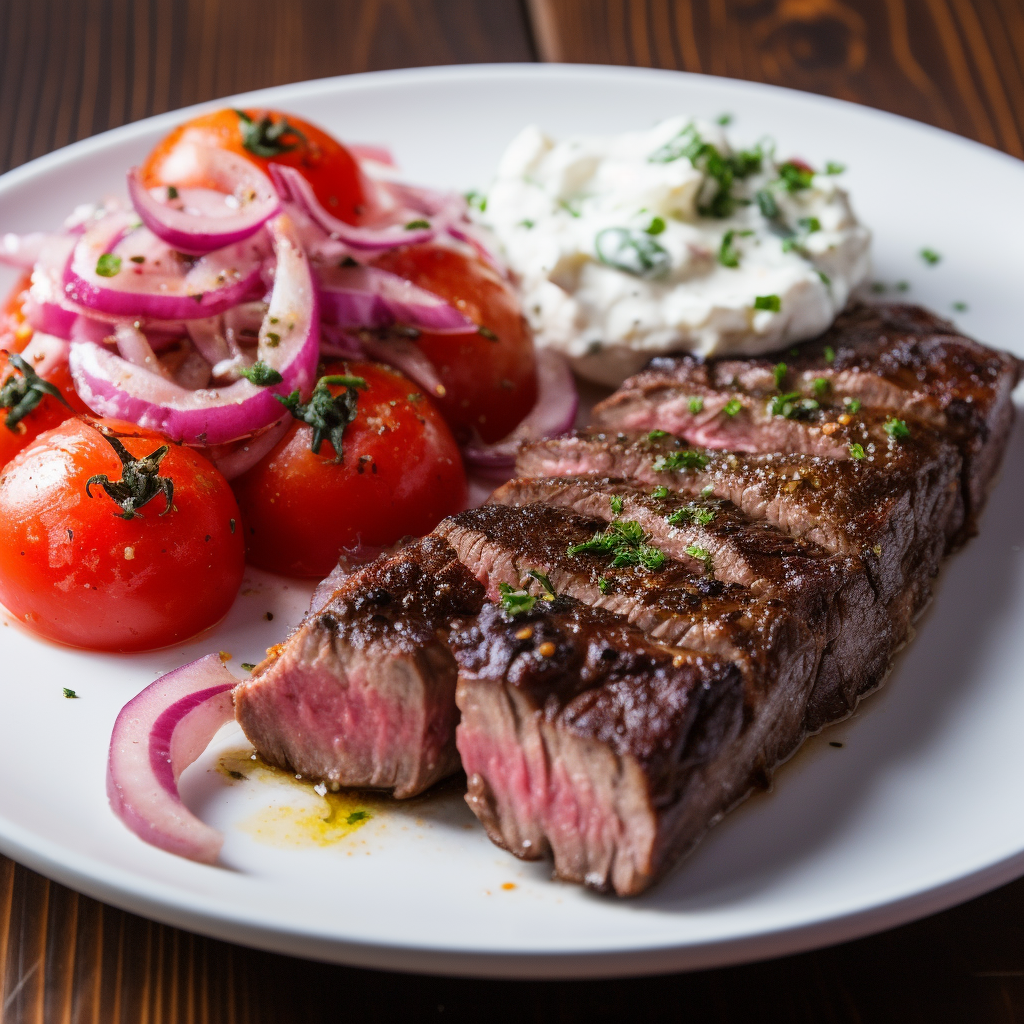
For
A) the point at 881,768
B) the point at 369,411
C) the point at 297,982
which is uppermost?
the point at 369,411

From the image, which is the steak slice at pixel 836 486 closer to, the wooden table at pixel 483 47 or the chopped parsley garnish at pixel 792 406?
the chopped parsley garnish at pixel 792 406

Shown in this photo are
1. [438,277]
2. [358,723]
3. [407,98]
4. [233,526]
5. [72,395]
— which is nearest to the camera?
[358,723]

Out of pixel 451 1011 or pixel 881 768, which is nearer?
pixel 451 1011

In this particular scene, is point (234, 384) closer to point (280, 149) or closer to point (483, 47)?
point (280, 149)

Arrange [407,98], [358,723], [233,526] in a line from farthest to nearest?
1. [407,98]
2. [233,526]
3. [358,723]

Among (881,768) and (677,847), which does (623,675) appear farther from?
(881,768)

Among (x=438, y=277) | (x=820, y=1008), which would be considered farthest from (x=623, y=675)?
(x=438, y=277)

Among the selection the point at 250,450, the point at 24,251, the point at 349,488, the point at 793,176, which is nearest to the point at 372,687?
the point at 349,488
